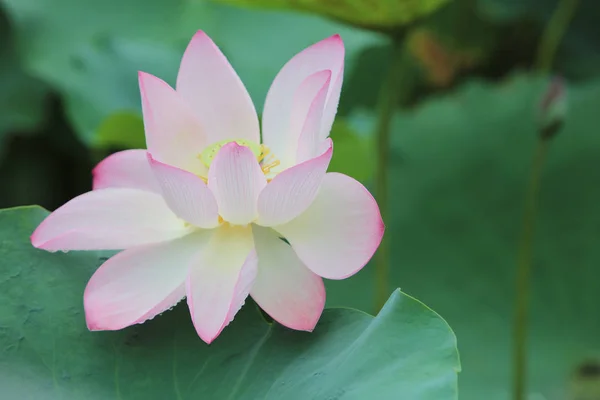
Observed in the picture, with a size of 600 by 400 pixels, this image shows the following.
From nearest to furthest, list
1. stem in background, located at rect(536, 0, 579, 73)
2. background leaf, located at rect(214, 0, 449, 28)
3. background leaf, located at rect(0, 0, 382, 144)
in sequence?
background leaf, located at rect(214, 0, 449, 28) < background leaf, located at rect(0, 0, 382, 144) < stem in background, located at rect(536, 0, 579, 73)

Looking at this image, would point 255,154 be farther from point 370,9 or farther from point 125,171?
point 370,9

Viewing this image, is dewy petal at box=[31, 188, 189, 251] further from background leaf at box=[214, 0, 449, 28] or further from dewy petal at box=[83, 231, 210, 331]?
background leaf at box=[214, 0, 449, 28]

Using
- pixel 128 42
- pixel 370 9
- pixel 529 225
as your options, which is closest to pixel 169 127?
pixel 370 9

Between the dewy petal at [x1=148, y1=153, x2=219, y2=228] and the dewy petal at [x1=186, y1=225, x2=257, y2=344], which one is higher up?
the dewy petal at [x1=148, y1=153, x2=219, y2=228]

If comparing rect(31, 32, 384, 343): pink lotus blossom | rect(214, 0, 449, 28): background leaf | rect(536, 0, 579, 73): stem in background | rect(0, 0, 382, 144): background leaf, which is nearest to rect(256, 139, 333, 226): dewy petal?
rect(31, 32, 384, 343): pink lotus blossom

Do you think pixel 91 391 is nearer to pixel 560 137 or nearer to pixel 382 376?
pixel 382 376

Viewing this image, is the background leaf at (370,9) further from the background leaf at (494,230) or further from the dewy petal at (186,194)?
the background leaf at (494,230)
